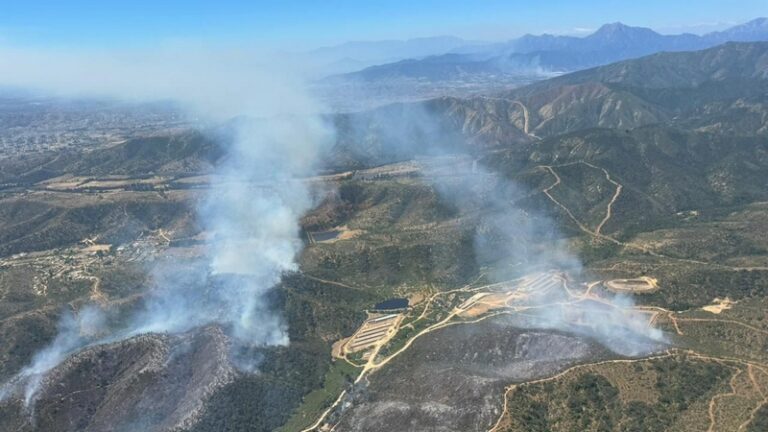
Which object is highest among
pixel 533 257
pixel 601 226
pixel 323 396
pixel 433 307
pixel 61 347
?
pixel 601 226

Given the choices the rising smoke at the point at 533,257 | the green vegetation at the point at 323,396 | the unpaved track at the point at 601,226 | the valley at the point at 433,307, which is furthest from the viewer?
the unpaved track at the point at 601,226

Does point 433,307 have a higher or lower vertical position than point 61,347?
lower

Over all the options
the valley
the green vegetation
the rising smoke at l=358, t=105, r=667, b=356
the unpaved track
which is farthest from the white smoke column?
the unpaved track

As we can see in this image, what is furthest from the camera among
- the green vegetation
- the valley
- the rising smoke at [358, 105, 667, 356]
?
the rising smoke at [358, 105, 667, 356]

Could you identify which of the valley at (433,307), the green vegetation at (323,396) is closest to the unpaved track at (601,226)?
the valley at (433,307)

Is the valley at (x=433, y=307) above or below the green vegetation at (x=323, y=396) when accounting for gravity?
above

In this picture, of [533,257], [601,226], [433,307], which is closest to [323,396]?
[433,307]

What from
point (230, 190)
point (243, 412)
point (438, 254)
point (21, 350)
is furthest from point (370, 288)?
point (230, 190)

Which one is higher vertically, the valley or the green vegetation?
the valley

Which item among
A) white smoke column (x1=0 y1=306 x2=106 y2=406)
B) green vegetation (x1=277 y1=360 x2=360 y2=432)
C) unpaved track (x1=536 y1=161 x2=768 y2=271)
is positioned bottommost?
green vegetation (x1=277 y1=360 x2=360 y2=432)

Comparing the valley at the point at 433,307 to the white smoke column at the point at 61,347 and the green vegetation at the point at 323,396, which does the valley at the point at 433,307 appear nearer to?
the green vegetation at the point at 323,396

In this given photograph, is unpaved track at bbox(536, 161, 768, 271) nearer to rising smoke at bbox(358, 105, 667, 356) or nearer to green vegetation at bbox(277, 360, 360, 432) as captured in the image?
rising smoke at bbox(358, 105, 667, 356)

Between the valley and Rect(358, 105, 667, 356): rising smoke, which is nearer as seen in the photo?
the valley

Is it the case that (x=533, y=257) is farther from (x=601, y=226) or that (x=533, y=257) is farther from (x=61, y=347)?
(x=61, y=347)
